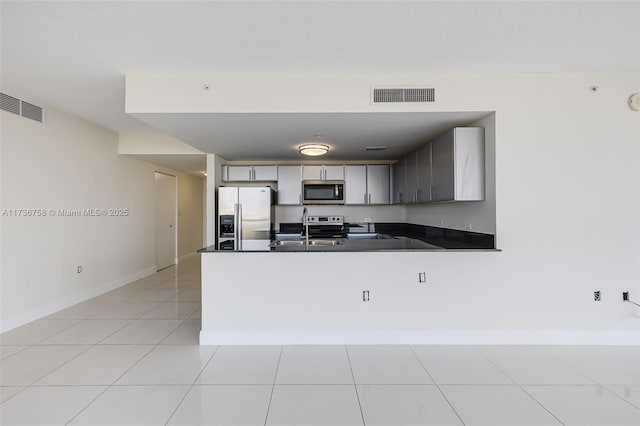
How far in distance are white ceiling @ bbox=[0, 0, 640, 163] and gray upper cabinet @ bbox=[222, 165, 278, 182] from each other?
7.39 feet

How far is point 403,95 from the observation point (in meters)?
2.80

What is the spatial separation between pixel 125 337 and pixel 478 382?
317 cm

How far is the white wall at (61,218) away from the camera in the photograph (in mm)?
3334

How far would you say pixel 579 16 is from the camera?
6.49 feet

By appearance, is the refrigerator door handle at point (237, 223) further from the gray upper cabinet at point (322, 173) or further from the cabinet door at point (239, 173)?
the gray upper cabinet at point (322, 173)

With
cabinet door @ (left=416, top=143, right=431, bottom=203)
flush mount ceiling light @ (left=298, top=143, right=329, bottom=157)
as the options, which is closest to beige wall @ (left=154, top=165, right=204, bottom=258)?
flush mount ceiling light @ (left=298, top=143, right=329, bottom=157)

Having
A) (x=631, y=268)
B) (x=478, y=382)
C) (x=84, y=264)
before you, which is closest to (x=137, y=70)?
(x=84, y=264)

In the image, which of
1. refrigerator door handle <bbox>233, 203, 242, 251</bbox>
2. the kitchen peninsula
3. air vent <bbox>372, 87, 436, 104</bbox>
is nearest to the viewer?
air vent <bbox>372, 87, 436, 104</bbox>

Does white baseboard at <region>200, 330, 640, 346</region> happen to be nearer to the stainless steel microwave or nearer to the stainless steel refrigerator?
the stainless steel refrigerator

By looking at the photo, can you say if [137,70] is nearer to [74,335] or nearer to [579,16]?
[74,335]

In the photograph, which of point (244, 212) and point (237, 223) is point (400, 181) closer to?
point (244, 212)

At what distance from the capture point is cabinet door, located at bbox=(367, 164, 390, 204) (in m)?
5.38

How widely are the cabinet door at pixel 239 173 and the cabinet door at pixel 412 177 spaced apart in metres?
2.56

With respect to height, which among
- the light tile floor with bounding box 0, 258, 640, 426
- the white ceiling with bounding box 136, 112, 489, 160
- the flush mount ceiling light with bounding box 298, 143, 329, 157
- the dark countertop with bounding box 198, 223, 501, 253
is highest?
the white ceiling with bounding box 136, 112, 489, 160
